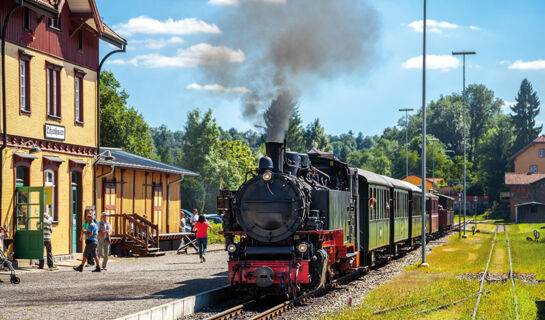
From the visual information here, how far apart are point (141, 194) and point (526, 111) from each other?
113009 mm

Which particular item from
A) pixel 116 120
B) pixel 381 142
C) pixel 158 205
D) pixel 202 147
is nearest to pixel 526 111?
pixel 381 142

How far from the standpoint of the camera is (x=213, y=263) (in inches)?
931

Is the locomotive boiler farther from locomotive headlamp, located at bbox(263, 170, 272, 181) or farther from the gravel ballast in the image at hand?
→ the gravel ballast

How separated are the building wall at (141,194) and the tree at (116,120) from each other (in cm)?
3010

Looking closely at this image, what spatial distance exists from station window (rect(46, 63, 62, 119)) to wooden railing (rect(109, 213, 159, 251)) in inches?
208

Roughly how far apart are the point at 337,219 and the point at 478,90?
140815mm

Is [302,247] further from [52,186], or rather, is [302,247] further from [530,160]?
[530,160]

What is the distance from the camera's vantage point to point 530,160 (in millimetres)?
102438

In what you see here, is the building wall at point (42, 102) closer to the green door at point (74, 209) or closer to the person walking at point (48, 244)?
the green door at point (74, 209)

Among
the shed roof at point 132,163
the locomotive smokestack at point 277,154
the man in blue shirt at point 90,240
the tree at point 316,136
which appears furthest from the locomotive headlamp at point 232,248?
the tree at point 316,136

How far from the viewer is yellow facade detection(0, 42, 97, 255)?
20062 mm

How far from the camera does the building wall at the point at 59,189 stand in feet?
65.3

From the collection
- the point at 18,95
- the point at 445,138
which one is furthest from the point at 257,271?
the point at 445,138

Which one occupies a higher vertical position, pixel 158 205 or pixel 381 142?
pixel 381 142
